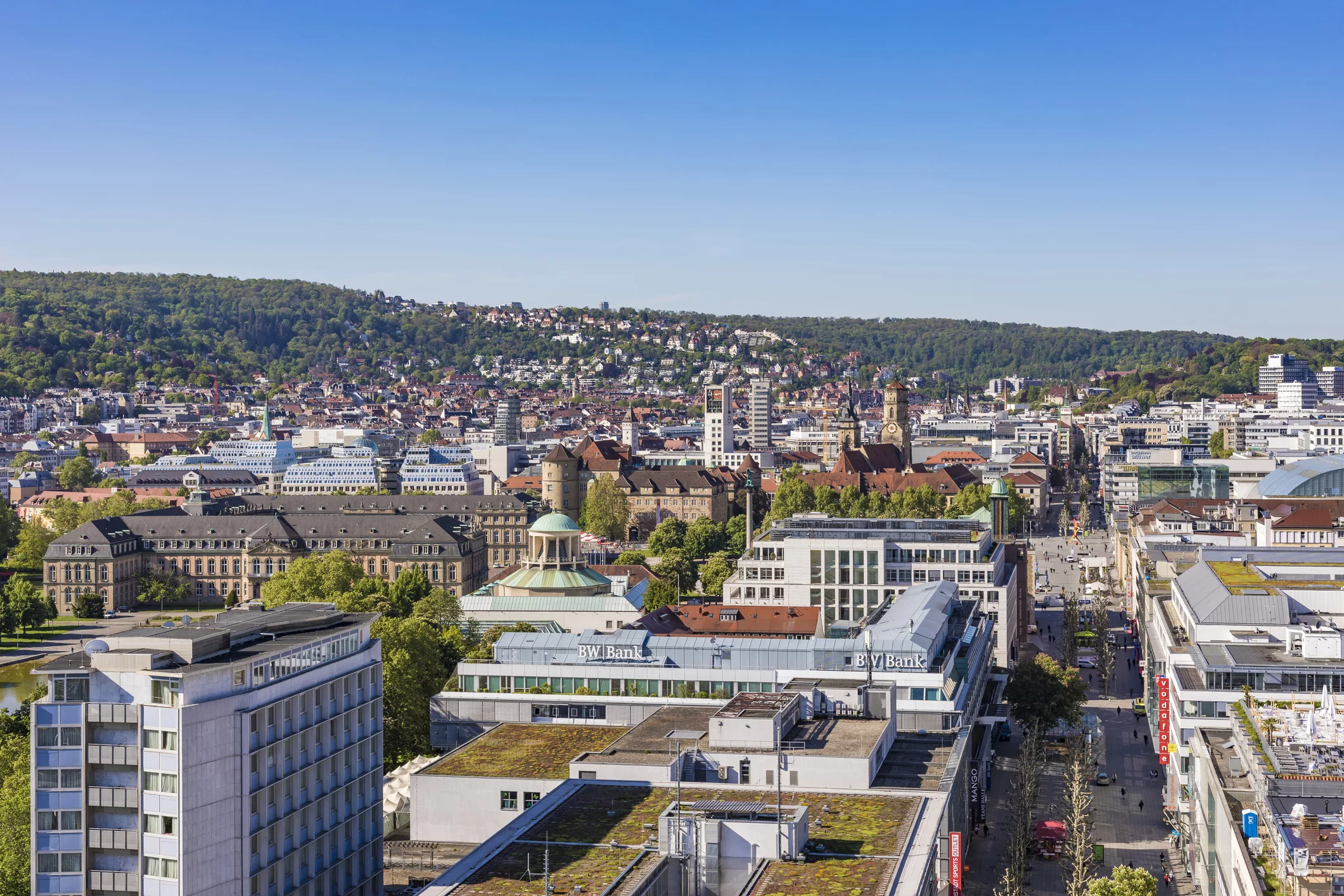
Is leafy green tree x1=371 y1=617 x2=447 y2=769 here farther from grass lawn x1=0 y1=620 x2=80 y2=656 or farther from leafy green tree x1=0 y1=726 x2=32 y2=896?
grass lawn x1=0 y1=620 x2=80 y2=656

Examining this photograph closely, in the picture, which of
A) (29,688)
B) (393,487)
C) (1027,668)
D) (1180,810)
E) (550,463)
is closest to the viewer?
(1180,810)

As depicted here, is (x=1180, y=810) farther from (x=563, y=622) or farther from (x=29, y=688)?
(x=29, y=688)

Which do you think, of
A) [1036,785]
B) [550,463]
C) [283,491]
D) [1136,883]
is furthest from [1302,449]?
[1136,883]

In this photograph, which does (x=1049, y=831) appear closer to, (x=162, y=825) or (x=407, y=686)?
(x=407, y=686)

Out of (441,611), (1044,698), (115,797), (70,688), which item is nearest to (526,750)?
(115,797)

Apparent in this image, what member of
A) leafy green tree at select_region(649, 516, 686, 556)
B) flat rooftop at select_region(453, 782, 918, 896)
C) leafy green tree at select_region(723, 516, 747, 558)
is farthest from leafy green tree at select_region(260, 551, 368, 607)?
flat rooftop at select_region(453, 782, 918, 896)
